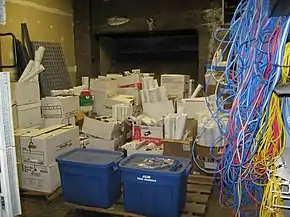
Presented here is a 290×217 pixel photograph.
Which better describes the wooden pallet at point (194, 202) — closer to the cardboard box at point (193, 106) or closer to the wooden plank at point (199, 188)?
the wooden plank at point (199, 188)

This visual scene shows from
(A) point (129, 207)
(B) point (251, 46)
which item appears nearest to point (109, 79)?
(A) point (129, 207)

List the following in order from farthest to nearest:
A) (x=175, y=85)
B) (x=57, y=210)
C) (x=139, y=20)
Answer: (x=139, y=20) < (x=175, y=85) < (x=57, y=210)

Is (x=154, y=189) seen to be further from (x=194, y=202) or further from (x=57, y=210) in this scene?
(x=57, y=210)

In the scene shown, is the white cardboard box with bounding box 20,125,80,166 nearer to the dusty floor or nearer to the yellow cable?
the dusty floor

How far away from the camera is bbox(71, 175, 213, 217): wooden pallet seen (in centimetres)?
238

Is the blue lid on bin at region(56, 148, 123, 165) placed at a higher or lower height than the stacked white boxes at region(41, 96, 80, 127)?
lower

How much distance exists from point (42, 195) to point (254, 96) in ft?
6.97

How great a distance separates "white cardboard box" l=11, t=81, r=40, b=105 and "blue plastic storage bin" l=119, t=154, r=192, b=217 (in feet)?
5.31

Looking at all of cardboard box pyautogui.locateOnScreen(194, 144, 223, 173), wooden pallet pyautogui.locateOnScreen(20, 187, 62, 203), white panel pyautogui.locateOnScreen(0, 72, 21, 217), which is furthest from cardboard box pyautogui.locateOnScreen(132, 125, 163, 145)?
white panel pyautogui.locateOnScreen(0, 72, 21, 217)

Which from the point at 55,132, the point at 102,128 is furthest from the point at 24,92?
the point at 102,128

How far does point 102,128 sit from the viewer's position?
149 inches

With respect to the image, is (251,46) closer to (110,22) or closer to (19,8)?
(19,8)

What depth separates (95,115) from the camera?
14.8 ft

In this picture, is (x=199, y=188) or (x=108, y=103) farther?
(x=108, y=103)
